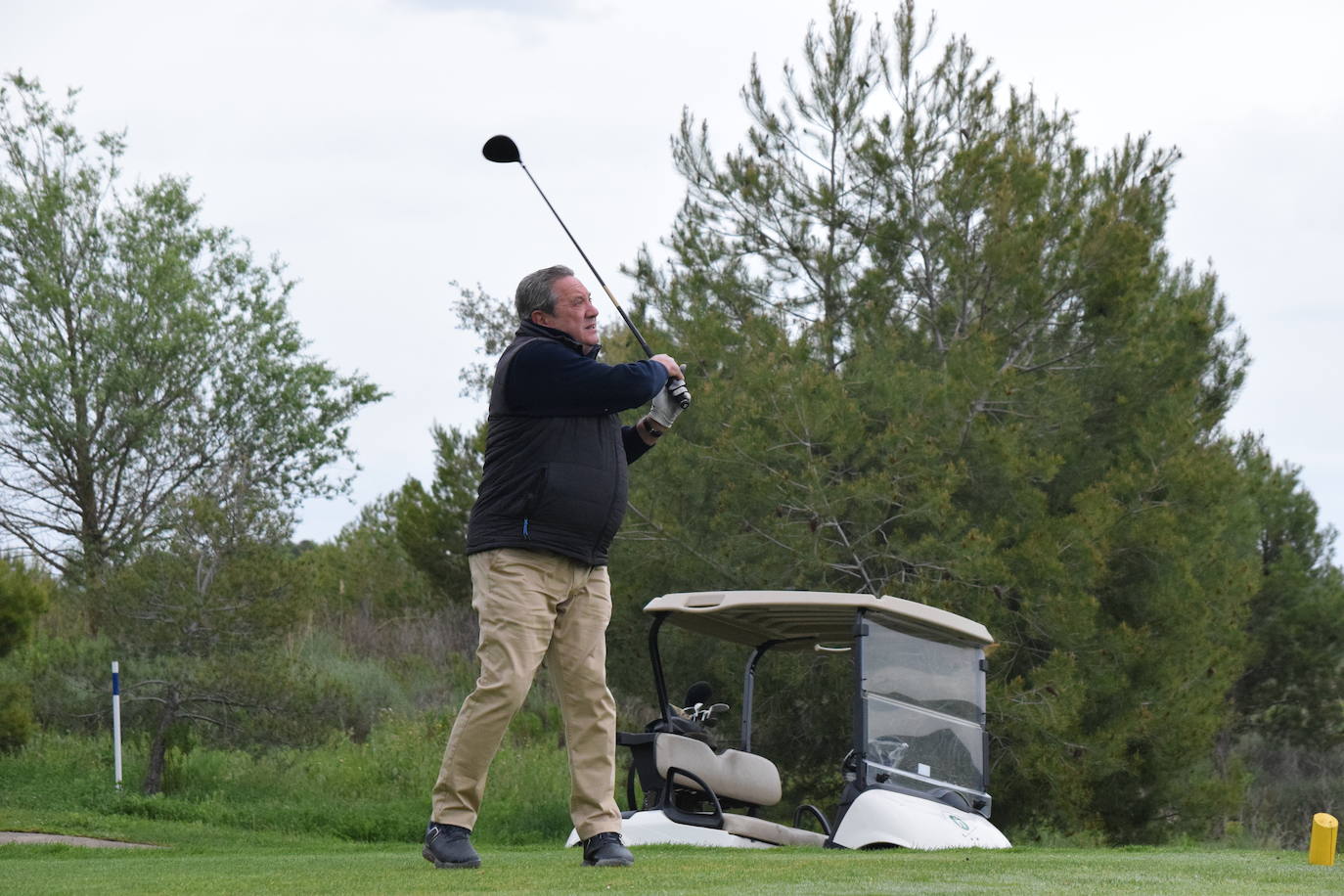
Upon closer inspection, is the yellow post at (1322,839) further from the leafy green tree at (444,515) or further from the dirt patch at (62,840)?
the leafy green tree at (444,515)

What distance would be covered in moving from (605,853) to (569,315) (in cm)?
172

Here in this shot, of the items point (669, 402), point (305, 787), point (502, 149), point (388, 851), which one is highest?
point (502, 149)

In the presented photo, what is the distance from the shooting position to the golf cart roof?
28.9ft

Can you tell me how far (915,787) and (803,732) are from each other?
6.67 m

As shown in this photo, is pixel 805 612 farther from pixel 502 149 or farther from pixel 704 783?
pixel 502 149

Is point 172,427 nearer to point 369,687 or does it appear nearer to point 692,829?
point 369,687

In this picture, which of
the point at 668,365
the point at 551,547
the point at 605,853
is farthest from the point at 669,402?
the point at 605,853

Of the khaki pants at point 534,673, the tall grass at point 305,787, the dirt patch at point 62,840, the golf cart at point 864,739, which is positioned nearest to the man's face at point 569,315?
the khaki pants at point 534,673

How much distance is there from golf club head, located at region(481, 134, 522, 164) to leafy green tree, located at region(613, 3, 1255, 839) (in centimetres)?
807

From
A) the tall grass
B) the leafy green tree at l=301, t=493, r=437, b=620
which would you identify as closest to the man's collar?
the tall grass

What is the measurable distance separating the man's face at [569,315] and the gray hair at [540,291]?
13 millimetres

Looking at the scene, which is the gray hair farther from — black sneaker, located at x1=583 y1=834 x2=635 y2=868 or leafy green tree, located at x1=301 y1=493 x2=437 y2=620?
leafy green tree, located at x1=301 y1=493 x2=437 y2=620

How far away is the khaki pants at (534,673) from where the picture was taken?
514 centimetres

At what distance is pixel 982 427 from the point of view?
14.4m
